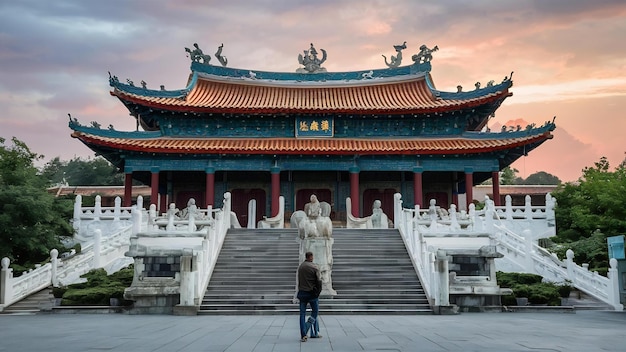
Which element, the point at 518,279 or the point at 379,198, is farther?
the point at 379,198

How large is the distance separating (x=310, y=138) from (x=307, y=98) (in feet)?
10.4

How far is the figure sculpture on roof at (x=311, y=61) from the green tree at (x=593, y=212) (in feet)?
48.6

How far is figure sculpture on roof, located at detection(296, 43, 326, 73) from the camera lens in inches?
1253

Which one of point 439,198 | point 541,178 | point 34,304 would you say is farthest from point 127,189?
point 541,178

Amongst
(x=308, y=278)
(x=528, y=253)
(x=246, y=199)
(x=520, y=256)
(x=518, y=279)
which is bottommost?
(x=518, y=279)

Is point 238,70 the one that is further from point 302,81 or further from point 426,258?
point 426,258

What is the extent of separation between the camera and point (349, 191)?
28.5 m

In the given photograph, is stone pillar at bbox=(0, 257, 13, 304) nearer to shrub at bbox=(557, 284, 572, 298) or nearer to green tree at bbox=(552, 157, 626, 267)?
shrub at bbox=(557, 284, 572, 298)

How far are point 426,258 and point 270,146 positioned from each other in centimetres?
1344

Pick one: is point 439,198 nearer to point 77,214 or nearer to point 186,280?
point 77,214

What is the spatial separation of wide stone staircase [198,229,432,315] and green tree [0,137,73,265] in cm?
648

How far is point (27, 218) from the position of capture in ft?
61.4

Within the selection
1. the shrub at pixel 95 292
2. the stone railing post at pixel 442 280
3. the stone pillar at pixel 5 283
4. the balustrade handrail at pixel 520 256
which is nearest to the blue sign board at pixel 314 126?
the balustrade handrail at pixel 520 256

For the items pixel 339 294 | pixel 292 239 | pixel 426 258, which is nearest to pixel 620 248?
pixel 426 258
